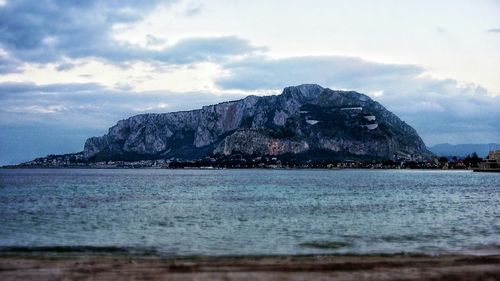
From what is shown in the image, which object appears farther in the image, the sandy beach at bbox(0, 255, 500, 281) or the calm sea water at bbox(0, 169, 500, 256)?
the calm sea water at bbox(0, 169, 500, 256)

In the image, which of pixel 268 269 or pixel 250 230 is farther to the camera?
pixel 250 230

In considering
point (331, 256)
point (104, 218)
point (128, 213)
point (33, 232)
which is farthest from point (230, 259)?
point (128, 213)

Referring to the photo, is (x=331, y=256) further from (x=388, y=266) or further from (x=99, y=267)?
(x=99, y=267)

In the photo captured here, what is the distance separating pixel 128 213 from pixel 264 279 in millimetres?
48345

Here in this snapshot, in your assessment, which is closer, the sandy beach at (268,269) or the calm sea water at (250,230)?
the sandy beach at (268,269)

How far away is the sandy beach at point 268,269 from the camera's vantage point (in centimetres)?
2575

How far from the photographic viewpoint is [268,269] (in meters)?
28.1

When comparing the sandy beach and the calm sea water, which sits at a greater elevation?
the sandy beach

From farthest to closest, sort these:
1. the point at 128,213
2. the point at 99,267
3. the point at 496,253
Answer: the point at 128,213 → the point at 496,253 → the point at 99,267

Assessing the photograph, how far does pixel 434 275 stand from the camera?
2620 cm

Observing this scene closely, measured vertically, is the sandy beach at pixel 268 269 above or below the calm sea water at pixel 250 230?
above

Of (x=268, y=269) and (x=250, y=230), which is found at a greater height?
(x=268, y=269)

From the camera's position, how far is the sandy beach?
84.5 ft

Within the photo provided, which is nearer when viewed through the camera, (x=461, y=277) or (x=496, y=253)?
(x=461, y=277)
